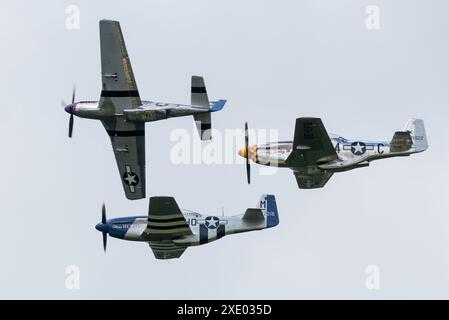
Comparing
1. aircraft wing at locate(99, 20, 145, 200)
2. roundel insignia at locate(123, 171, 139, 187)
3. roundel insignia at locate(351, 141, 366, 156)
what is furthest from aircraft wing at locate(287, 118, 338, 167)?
roundel insignia at locate(123, 171, 139, 187)

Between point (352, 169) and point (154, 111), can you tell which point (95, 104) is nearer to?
point (154, 111)

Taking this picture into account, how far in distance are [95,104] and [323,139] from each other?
11.3m

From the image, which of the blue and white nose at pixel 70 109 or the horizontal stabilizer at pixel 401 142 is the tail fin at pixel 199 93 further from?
the horizontal stabilizer at pixel 401 142

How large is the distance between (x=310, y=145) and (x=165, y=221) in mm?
8173

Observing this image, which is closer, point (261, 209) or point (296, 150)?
point (296, 150)

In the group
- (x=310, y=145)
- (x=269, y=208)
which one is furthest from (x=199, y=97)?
(x=269, y=208)

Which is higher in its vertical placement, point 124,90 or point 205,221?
point 124,90

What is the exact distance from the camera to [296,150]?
67.6 meters

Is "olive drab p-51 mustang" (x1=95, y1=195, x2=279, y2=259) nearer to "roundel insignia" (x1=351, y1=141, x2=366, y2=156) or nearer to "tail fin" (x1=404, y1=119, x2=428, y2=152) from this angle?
"roundel insignia" (x1=351, y1=141, x2=366, y2=156)

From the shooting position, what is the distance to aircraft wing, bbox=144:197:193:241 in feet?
227

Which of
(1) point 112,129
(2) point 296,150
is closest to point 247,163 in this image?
(2) point 296,150

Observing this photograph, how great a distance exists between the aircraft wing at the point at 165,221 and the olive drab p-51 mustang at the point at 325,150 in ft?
13.5

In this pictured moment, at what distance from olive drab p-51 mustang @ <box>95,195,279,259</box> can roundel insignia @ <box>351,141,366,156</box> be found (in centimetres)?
609

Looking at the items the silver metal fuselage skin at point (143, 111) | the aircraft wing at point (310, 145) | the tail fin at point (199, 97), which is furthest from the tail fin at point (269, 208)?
the silver metal fuselage skin at point (143, 111)
